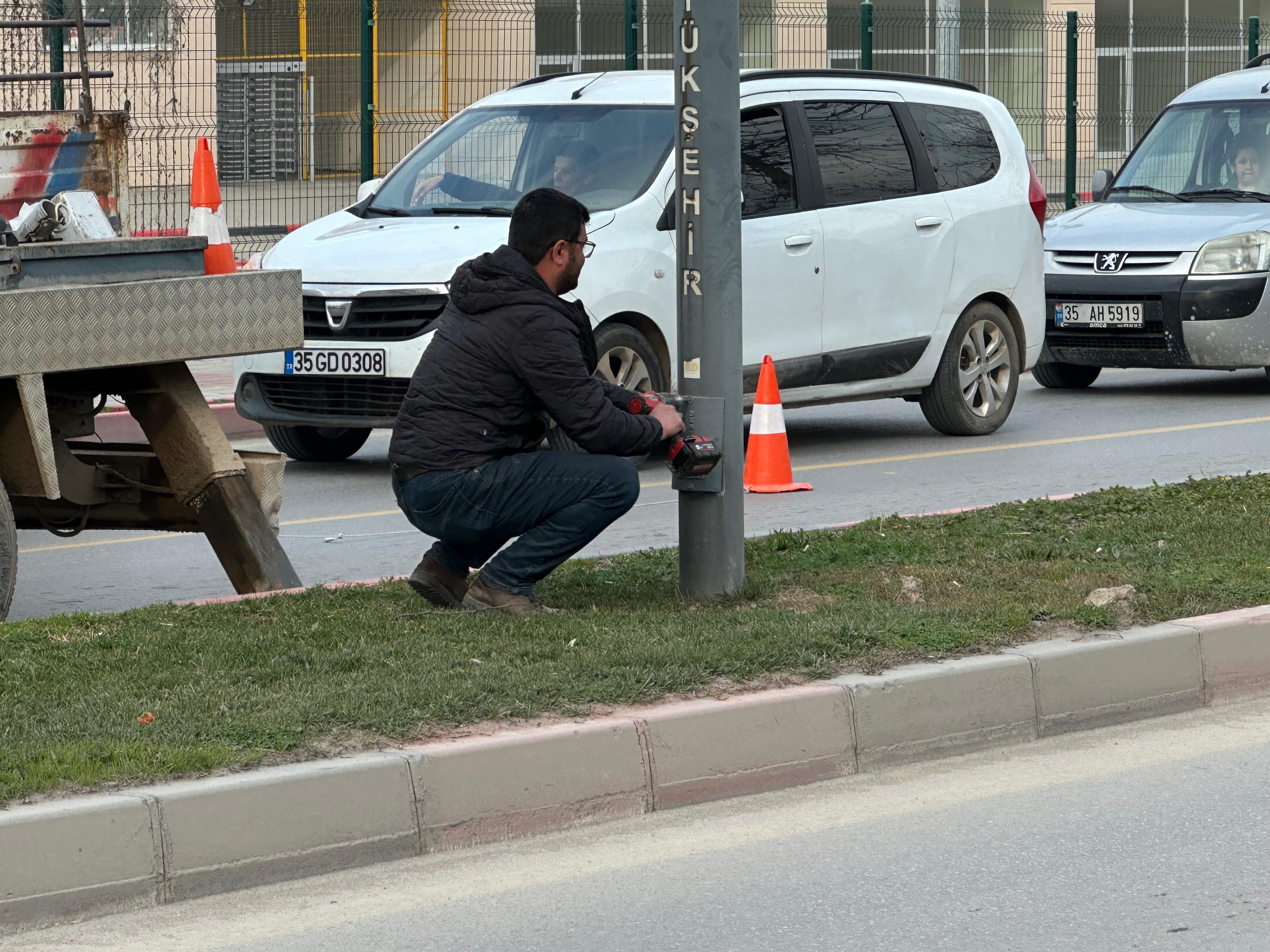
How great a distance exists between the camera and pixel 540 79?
1158 centimetres

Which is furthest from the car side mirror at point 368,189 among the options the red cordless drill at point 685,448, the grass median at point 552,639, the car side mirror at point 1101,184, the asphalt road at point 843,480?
the car side mirror at point 1101,184

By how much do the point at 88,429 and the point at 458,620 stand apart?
58.1 inches

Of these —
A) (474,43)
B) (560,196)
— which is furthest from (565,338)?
(474,43)

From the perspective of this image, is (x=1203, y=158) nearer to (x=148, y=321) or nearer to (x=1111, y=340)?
(x=1111, y=340)

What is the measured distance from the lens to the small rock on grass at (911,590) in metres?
6.64

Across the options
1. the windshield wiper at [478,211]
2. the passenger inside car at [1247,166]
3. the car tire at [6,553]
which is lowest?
the car tire at [6,553]

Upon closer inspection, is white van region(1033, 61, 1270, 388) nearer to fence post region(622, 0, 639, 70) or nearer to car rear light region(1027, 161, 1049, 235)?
car rear light region(1027, 161, 1049, 235)

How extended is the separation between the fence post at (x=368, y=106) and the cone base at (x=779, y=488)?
6.66 m

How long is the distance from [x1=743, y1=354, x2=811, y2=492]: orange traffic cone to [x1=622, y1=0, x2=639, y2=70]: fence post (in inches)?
335

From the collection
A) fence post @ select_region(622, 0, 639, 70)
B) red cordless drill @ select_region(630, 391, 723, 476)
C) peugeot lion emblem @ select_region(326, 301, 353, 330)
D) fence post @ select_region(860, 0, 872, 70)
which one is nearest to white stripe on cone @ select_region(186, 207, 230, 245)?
peugeot lion emblem @ select_region(326, 301, 353, 330)

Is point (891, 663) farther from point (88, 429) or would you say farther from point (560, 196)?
point (88, 429)

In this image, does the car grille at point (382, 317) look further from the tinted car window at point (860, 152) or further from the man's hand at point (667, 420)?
the man's hand at point (667, 420)

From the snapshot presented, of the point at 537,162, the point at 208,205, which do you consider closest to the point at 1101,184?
the point at 537,162

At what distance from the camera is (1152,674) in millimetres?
6023
